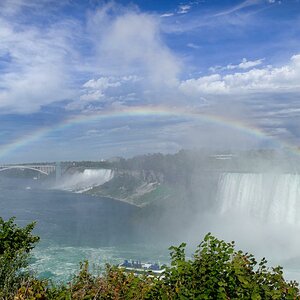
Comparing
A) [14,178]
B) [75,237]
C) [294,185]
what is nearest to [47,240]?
[75,237]

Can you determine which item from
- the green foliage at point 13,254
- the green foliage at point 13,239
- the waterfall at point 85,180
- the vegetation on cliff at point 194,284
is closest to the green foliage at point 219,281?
the vegetation on cliff at point 194,284

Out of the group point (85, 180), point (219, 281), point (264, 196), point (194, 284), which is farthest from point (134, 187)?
point (219, 281)

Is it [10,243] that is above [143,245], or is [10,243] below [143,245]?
above

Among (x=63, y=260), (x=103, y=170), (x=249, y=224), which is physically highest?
(x=103, y=170)

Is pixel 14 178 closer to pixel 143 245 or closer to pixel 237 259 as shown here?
pixel 143 245

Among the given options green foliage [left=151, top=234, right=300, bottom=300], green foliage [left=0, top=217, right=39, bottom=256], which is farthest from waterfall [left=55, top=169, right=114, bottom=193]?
green foliage [left=151, top=234, right=300, bottom=300]

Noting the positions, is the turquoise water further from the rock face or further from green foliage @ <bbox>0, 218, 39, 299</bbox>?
the rock face

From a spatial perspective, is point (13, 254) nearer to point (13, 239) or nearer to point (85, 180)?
point (13, 239)
